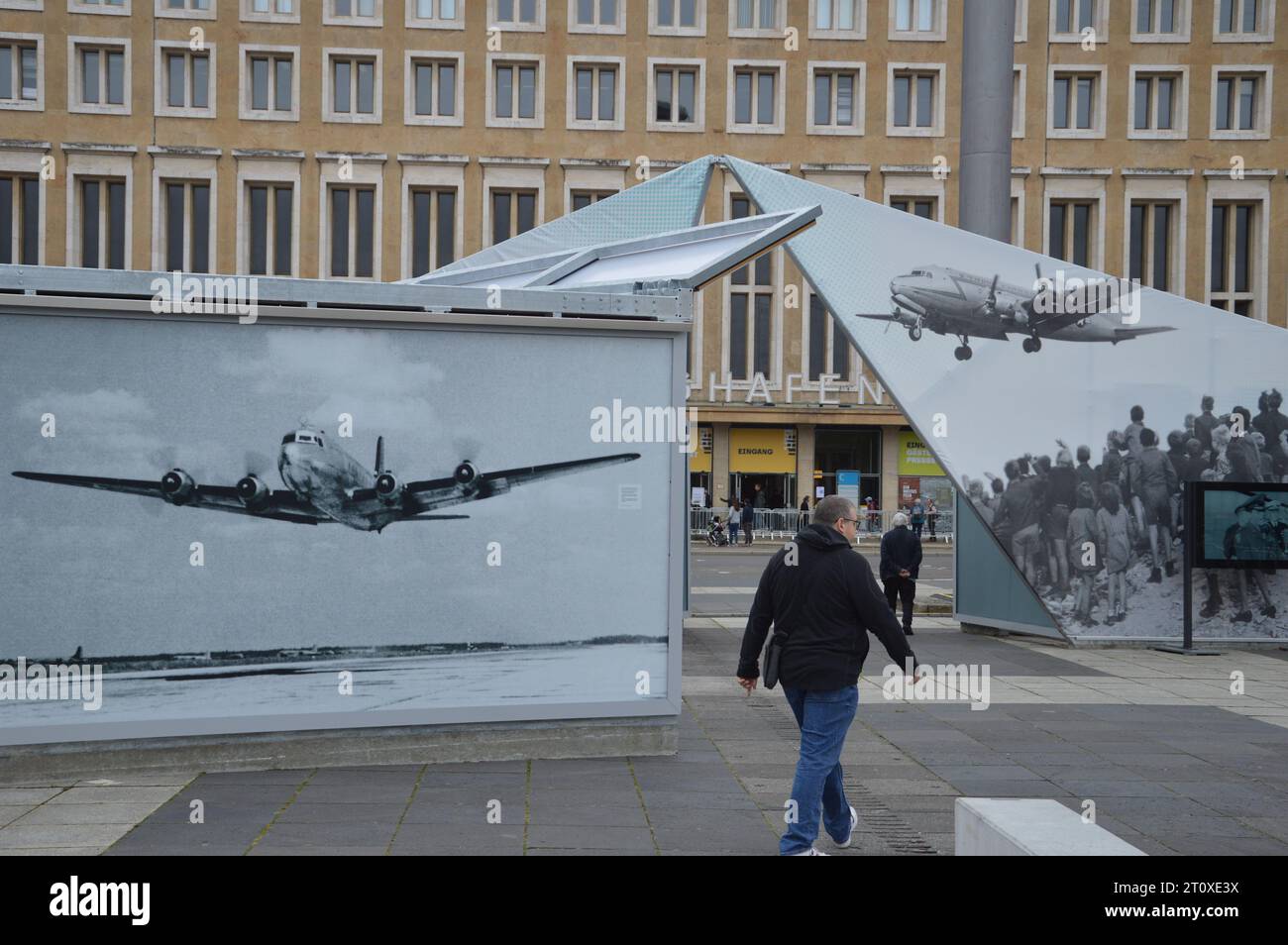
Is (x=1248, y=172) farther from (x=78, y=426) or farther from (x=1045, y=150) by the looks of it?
(x=78, y=426)

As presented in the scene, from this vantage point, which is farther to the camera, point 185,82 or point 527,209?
point 527,209

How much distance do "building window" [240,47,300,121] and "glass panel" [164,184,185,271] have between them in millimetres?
3630

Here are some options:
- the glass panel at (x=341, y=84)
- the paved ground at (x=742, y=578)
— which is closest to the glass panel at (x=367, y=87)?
the glass panel at (x=341, y=84)

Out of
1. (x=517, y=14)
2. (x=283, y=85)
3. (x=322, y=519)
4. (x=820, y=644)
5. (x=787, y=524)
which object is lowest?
(x=787, y=524)

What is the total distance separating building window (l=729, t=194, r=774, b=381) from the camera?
47.5 metres

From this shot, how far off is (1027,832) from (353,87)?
44162mm

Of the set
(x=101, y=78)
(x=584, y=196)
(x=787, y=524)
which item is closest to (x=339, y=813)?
(x=787, y=524)

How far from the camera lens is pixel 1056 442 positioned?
1538 cm

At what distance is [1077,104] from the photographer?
4644cm

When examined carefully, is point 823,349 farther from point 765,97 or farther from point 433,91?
point 433,91

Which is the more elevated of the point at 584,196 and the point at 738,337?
the point at 584,196

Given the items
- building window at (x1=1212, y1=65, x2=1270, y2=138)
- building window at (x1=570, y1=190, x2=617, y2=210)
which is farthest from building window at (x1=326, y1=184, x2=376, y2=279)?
building window at (x1=1212, y1=65, x2=1270, y2=138)

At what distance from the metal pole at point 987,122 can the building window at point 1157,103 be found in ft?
96.8
